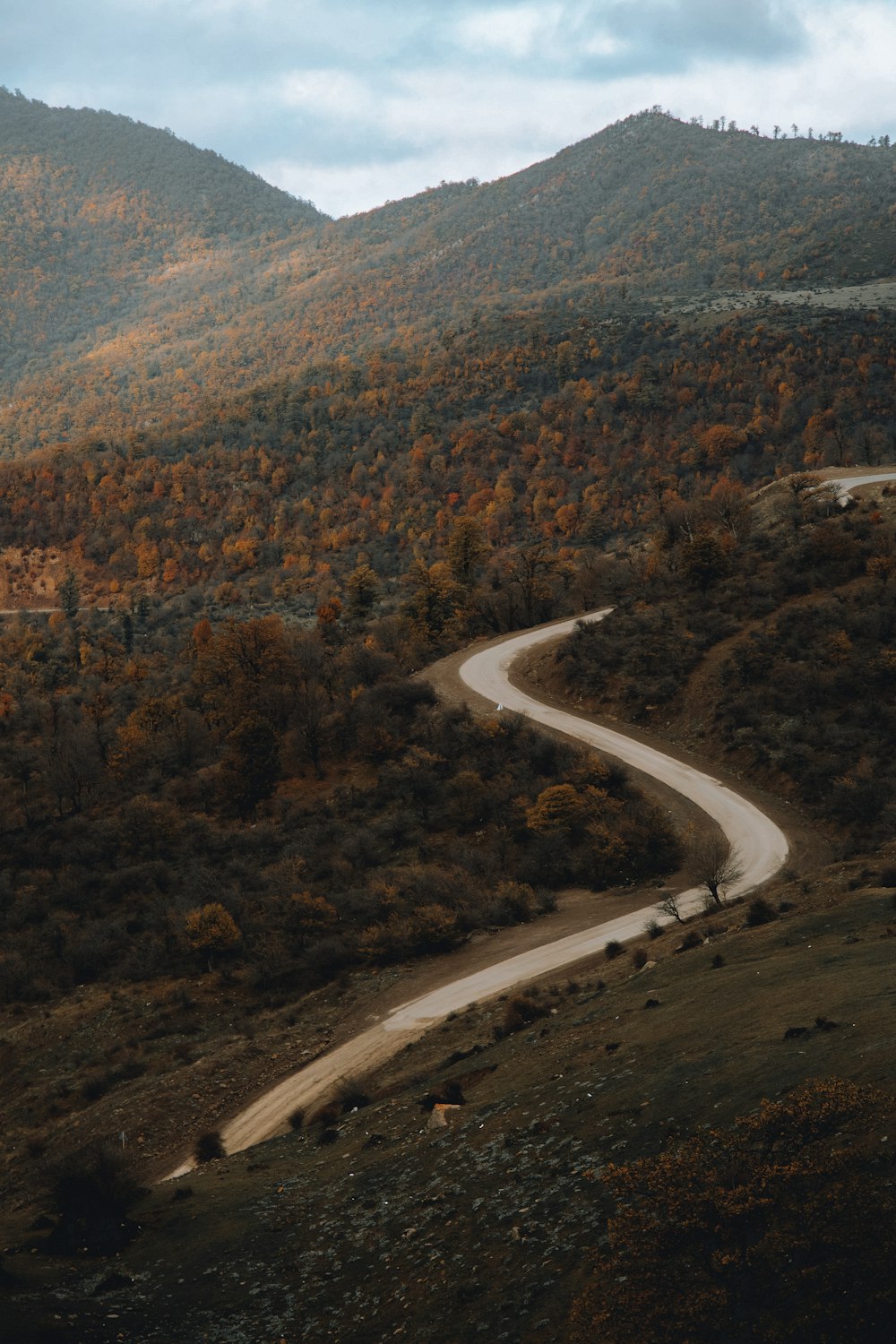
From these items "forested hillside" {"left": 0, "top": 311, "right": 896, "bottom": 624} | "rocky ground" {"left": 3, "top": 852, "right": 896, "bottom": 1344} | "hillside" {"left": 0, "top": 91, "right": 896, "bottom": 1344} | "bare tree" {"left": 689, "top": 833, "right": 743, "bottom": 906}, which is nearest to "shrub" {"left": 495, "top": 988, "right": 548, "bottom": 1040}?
"hillside" {"left": 0, "top": 91, "right": 896, "bottom": 1344}

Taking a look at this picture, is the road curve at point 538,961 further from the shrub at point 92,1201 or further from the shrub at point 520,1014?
the shrub at point 92,1201

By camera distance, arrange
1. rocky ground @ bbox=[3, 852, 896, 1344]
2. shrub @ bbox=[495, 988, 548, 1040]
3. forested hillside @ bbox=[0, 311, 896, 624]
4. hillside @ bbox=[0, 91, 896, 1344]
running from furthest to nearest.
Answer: forested hillside @ bbox=[0, 311, 896, 624], shrub @ bbox=[495, 988, 548, 1040], rocky ground @ bbox=[3, 852, 896, 1344], hillside @ bbox=[0, 91, 896, 1344]

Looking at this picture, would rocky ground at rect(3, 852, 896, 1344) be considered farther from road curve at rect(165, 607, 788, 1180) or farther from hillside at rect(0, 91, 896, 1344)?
road curve at rect(165, 607, 788, 1180)

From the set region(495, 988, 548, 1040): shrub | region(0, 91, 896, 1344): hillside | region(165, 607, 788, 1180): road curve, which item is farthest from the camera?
region(495, 988, 548, 1040): shrub

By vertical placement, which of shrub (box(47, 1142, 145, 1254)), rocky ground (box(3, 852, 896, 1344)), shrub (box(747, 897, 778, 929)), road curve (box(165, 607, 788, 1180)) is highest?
rocky ground (box(3, 852, 896, 1344))

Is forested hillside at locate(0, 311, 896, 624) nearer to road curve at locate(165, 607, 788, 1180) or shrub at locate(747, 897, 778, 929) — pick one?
road curve at locate(165, 607, 788, 1180)

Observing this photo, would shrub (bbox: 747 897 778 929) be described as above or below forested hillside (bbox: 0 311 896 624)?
below

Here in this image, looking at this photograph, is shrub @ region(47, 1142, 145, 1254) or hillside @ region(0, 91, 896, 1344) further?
shrub @ region(47, 1142, 145, 1254)

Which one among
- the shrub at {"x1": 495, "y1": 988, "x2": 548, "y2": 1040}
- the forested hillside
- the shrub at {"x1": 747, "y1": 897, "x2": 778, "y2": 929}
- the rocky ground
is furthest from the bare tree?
the forested hillside
